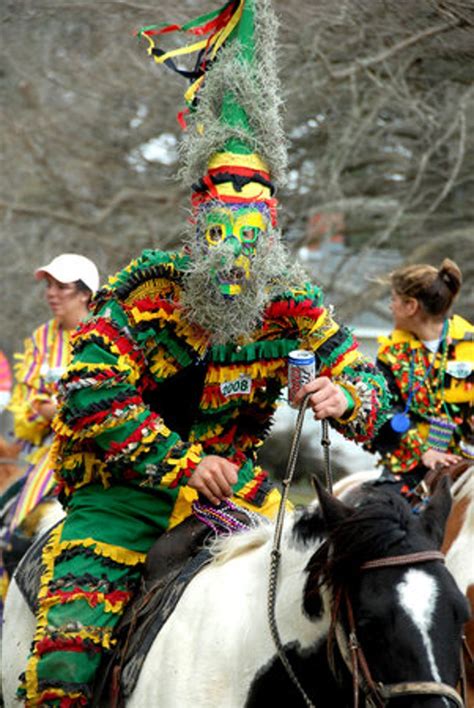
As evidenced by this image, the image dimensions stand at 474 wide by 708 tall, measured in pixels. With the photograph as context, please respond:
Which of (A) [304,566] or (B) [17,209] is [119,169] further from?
(A) [304,566]

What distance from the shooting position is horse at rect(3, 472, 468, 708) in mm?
2721

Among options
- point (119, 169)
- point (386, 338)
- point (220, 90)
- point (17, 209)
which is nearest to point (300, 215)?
Answer: point (119, 169)

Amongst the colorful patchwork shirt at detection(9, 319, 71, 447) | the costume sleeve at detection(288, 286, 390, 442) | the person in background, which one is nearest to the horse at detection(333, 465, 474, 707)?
the costume sleeve at detection(288, 286, 390, 442)

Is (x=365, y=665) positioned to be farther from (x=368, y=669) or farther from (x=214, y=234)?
(x=214, y=234)

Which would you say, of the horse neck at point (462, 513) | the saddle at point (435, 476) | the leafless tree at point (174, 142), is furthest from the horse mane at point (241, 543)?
the leafless tree at point (174, 142)

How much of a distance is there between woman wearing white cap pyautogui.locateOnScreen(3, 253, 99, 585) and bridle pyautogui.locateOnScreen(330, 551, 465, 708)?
4.09 metres

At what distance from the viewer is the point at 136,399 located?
3.58 m

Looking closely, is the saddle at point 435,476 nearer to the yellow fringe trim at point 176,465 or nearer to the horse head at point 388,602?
the yellow fringe trim at point 176,465

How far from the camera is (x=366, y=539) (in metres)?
2.83

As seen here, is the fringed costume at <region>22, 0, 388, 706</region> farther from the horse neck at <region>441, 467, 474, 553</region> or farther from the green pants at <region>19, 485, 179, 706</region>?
the horse neck at <region>441, 467, 474, 553</region>

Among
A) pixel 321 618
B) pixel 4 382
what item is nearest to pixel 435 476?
pixel 321 618

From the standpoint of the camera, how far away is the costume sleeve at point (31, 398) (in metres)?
7.16

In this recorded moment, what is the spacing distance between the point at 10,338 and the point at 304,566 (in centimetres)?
1156

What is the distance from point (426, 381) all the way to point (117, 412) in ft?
9.81
